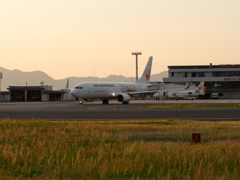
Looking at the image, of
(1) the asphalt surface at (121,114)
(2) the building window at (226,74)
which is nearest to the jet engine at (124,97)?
(1) the asphalt surface at (121,114)

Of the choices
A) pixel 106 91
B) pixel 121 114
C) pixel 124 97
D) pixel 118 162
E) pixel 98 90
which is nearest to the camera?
pixel 118 162

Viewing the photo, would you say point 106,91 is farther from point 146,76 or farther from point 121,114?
point 121,114

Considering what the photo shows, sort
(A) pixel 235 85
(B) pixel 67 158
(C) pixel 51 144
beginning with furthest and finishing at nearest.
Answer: (A) pixel 235 85 → (C) pixel 51 144 → (B) pixel 67 158

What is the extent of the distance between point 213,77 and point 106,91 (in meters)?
88.9

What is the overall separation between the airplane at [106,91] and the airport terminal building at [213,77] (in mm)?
76115

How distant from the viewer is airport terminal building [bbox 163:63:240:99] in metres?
151

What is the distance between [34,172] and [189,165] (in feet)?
14.1

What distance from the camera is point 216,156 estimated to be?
1273 centimetres

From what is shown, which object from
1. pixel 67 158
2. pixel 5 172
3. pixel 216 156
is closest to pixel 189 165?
pixel 216 156

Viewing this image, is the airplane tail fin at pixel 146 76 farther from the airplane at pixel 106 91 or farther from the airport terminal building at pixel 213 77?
the airport terminal building at pixel 213 77

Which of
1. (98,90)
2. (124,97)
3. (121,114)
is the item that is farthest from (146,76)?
(121,114)

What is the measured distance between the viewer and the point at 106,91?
71.7 m

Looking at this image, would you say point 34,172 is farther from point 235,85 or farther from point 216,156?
point 235,85

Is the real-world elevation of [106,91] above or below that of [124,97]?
above
